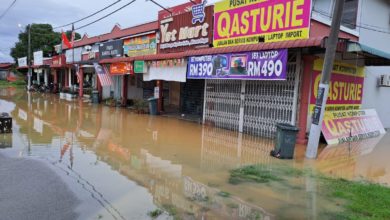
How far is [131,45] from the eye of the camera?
22.9m

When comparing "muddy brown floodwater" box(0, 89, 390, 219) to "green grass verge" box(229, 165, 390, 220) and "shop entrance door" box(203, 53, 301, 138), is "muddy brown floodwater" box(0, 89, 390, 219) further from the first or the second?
"shop entrance door" box(203, 53, 301, 138)

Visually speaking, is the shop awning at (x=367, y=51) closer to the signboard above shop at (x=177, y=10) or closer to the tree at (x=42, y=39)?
the signboard above shop at (x=177, y=10)

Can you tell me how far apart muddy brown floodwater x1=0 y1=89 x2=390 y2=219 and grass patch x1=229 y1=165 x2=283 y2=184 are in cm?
22

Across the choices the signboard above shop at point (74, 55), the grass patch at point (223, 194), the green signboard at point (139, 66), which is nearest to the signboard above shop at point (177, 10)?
the green signboard at point (139, 66)

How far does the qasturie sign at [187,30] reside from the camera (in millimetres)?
15812

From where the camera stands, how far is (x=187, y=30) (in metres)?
17.1

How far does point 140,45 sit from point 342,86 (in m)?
12.7

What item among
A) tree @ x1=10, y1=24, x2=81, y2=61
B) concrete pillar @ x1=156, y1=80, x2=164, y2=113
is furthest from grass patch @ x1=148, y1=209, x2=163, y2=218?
tree @ x1=10, y1=24, x2=81, y2=61

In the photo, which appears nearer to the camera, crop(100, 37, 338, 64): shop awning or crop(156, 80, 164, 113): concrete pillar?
crop(100, 37, 338, 64): shop awning

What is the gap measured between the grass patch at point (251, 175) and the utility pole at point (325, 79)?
220 cm

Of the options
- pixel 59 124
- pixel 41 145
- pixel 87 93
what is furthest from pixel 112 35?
pixel 41 145

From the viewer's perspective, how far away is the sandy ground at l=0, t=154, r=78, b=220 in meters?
5.19

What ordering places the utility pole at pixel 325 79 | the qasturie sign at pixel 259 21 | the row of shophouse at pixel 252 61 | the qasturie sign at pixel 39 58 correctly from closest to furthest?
the utility pole at pixel 325 79, the qasturie sign at pixel 259 21, the row of shophouse at pixel 252 61, the qasturie sign at pixel 39 58

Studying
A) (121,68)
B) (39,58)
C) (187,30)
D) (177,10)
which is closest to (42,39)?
(39,58)
